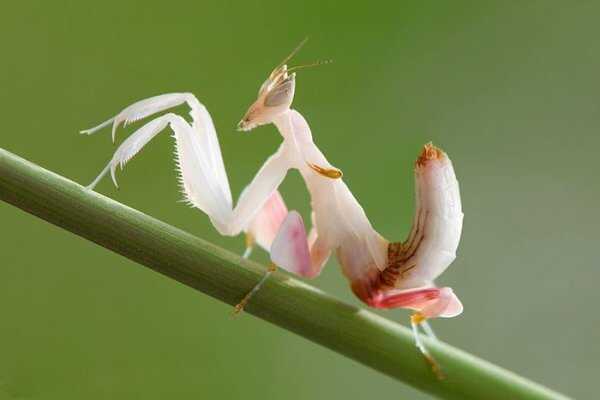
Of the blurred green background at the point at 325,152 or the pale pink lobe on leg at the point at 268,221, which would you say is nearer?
the pale pink lobe on leg at the point at 268,221

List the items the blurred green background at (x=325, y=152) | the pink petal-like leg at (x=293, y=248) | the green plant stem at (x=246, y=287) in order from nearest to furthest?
the green plant stem at (x=246, y=287) → the pink petal-like leg at (x=293, y=248) → the blurred green background at (x=325, y=152)

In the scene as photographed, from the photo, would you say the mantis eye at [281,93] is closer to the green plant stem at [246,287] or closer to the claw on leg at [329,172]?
the claw on leg at [329,172]

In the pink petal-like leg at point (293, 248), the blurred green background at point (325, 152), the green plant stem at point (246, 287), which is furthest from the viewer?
the blurred green background at point (325, 152)

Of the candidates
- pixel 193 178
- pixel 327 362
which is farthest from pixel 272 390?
pixel 193 178

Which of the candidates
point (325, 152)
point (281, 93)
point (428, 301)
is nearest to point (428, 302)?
point (428, 301)

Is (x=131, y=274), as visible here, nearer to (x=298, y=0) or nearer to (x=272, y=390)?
(x=272, y=390)

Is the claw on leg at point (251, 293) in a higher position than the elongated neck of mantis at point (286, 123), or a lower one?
lower

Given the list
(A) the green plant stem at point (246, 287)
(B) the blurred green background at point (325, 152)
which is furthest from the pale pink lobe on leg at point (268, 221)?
(B) the blurred green background at point (325, 152)
